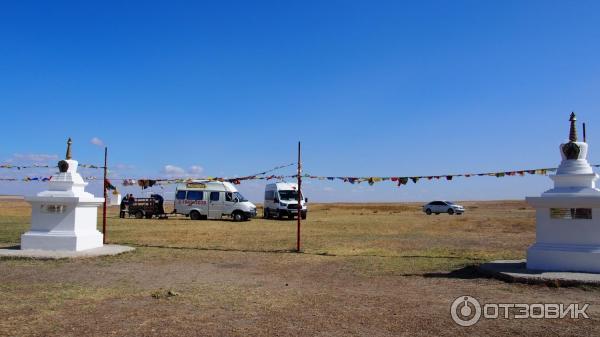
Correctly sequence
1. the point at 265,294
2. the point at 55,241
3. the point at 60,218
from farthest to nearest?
1. the point at 60,218
2. the point at 55,241
3. the point at 265,294

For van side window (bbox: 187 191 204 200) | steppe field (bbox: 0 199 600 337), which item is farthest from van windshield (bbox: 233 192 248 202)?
steppe field (bbox: 0 199 600 337)

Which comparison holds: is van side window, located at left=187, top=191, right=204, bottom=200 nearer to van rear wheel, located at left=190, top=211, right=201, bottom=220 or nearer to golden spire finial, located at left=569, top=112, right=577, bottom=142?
van rear wheel, located at left=190, top=211, right=201, bottom=220

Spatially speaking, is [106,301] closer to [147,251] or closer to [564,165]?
[147,251]

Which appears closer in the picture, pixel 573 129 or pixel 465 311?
pixel 465 311

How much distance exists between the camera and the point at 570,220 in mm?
11039

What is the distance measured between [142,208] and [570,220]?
32090 millimetres

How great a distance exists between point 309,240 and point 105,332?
13.6 m

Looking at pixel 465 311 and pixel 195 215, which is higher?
pixel 195 215

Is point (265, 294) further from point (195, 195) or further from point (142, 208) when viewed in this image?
point (142, 208)

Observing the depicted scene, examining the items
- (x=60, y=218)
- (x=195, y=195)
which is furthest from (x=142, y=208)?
(x=60, y=218)

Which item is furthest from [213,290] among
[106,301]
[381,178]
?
[381,178]

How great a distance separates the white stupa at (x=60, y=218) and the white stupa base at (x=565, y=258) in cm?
1196

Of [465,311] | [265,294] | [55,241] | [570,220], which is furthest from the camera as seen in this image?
[55,241]

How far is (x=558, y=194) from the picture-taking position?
11.1 meters
